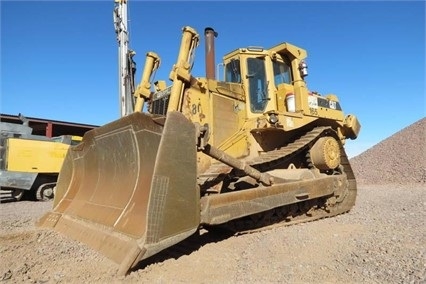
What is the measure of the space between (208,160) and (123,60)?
3895 mm

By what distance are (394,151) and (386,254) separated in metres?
20.8

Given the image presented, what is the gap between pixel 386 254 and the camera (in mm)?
4082

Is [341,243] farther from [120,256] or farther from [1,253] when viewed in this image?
[1,253]

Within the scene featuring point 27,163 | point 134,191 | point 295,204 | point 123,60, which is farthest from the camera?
point 27,163

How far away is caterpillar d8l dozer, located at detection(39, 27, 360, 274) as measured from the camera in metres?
3.83

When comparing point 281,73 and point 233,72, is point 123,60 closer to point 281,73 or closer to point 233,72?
point 233,72

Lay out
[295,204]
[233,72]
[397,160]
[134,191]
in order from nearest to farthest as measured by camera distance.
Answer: [134,191], [295,204], [233,72], [397,160]

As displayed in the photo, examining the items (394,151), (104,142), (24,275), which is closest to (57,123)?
(104,142)

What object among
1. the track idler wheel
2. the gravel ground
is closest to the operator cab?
the track idler wheel

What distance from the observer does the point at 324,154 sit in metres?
6.81

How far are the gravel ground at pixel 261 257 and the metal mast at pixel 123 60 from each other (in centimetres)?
314

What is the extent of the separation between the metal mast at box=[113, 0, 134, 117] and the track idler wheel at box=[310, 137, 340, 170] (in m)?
3.91

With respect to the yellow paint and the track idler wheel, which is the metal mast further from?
the yellow paint

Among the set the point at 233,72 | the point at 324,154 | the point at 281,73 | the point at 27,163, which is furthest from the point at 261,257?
the point at 27,163
